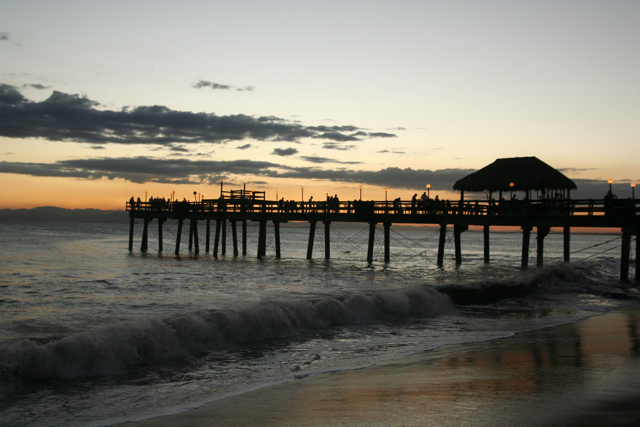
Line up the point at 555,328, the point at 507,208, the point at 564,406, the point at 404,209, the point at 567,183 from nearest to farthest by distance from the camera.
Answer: the point at 564,406 < the point at 555,328 < the point at 507,208 < the point at 567,183 < the point at 404,209

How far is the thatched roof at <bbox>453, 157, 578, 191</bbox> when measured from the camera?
28.1 meters

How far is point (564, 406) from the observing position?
5945 mm

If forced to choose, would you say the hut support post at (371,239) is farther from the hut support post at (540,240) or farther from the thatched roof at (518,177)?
the hut support post at (540,240)

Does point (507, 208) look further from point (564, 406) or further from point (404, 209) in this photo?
point (564, 406)

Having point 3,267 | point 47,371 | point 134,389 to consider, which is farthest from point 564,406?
point 3,267

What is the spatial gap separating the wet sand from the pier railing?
596 inches

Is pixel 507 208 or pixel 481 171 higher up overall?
pixel 481 171

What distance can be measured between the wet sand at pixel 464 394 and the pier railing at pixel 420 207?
15.1 meters

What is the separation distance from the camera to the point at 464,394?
258 inches

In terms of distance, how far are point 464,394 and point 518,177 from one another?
80.6 ft

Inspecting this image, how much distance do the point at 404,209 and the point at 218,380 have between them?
80.1 ft

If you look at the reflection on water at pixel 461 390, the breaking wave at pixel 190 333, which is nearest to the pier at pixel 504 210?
the breaking wave at pixel 190 333

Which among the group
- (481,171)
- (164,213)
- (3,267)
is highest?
(481,171)

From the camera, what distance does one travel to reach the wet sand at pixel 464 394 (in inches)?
222
